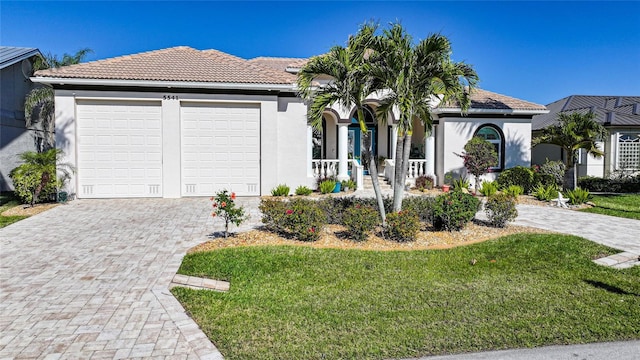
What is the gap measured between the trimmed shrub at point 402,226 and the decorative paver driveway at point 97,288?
4.19 meters

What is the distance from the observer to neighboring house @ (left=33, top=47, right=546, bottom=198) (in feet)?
48.8

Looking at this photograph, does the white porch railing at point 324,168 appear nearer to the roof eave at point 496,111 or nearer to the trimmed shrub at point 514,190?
the roof eave at point 496,111

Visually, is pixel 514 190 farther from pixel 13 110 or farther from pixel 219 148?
pixel 13 110

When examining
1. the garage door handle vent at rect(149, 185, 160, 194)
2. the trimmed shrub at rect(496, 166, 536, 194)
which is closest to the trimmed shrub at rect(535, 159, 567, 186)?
the trimmed shrub at rect(496, 166, 536, 194)

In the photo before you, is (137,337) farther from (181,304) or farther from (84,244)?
(84,244)

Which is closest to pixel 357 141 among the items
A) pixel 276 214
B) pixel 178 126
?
pixel 178 126

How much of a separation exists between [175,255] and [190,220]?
3.49 metres

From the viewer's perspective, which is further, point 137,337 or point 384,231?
point 384,231

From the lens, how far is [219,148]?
1596 centimetres

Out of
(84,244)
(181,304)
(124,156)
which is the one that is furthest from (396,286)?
(124,156)

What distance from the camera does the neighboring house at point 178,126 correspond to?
48.8 ft

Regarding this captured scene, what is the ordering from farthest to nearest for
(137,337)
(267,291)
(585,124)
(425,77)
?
(585,124), (425,77), (267,291), (137,337)

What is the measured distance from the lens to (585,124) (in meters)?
16.8

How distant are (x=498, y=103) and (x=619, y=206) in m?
7.04
